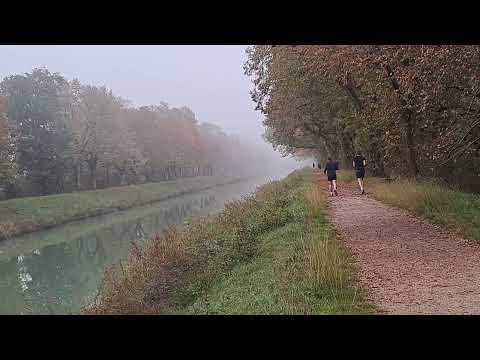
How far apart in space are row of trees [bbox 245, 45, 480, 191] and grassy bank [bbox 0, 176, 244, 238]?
1656cm

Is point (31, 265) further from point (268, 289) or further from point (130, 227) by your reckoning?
point (268, 289)

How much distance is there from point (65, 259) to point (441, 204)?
16237 millimetres

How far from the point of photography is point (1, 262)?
18.5 metres

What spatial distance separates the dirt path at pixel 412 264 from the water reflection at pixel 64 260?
317 inches

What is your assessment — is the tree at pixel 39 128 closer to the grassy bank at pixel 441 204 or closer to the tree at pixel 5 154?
the tree at pixel 5 154

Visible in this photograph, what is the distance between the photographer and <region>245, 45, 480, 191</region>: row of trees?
9352mm

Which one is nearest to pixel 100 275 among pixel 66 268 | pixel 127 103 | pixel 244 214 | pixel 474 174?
pixel 66 268

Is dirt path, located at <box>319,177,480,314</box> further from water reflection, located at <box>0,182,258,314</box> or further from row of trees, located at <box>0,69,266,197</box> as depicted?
row of trees, located at <box>0,69,266,197</box>

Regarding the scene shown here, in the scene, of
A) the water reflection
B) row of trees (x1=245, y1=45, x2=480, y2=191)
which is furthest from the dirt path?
the water reflection

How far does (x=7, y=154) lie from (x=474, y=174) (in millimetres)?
28730

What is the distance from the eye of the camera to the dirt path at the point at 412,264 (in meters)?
5.51
